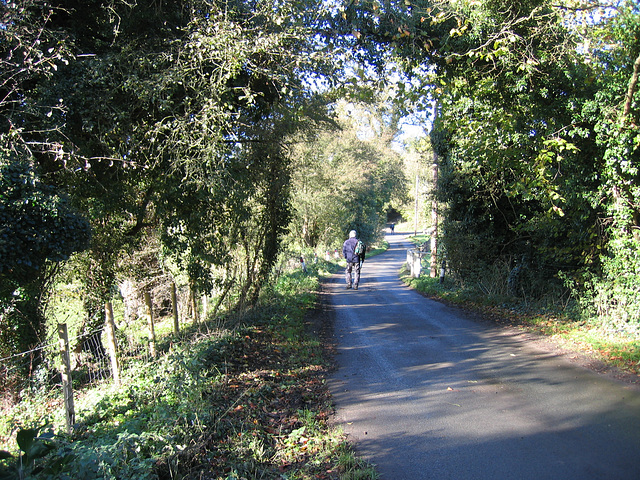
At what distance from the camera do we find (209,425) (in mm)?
4984

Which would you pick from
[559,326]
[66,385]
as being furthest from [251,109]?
[559,326]

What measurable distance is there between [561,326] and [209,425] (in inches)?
319

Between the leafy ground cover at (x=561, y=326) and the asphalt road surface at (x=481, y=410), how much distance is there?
0.63 m

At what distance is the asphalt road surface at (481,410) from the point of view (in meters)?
4.09

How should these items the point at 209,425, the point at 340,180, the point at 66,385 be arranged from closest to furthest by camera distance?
the point at 209,425
the point at 66,385
the point at 340,180

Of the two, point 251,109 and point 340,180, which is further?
point 340,180

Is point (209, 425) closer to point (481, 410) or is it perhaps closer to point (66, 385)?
point (66, 385)

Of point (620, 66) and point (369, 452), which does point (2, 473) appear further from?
point (620, 66)

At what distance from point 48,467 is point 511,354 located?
23.9ft

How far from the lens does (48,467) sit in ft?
10.2

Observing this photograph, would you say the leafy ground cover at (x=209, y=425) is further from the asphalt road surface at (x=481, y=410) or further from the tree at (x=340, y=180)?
the tree at (x=340, y=180)

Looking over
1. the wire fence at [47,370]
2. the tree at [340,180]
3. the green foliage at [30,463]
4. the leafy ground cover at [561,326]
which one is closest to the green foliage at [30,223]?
the wire fence at [47,370]

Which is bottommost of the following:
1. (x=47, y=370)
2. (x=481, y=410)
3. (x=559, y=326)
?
(x=559, y=326)

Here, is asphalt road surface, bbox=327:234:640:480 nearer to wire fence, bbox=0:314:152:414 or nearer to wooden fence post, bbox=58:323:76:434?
wooden fence post, bbox=58:323:76:434
